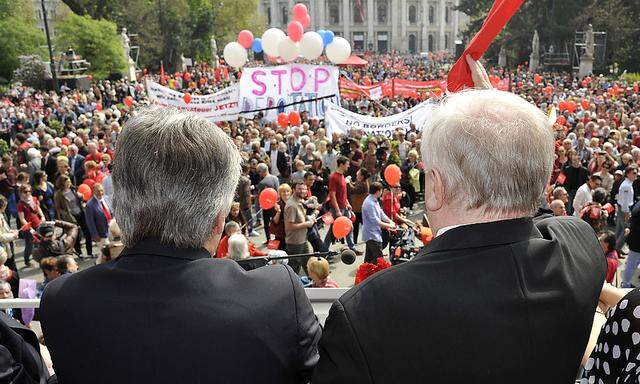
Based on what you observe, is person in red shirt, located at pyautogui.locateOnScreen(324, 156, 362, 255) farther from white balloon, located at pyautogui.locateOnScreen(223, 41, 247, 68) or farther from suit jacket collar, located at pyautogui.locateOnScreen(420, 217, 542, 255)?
white balloon, located at pyautogui.locateOnScreen(223, 41, 247, 68)

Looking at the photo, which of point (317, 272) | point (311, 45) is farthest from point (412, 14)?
point (317, 272)

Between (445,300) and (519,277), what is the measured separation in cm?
16

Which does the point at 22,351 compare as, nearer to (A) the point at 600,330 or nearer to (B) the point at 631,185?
(A) the point at 600,330

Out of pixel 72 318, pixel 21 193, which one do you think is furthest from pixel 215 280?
pixel 21 193

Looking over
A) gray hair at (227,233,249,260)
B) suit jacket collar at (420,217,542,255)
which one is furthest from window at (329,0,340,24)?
suit jacket collar at (420,217,542,255)

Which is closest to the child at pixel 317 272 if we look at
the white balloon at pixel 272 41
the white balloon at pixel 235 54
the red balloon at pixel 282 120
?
the red balloon at pixel 282 120

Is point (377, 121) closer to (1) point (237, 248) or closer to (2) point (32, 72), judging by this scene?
(1) point (237, 248)

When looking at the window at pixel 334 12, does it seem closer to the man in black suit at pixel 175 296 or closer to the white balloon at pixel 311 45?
the white balloon at pixel 311 45

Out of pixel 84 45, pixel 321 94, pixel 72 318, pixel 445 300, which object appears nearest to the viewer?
pixel 445 300

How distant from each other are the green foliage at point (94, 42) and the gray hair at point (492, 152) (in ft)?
106

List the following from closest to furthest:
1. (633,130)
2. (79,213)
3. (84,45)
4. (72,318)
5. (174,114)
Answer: (72,318) < (174,114) < (79,213) < (633,130) < (84,45)

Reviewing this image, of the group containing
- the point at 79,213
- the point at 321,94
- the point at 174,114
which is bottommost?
the point at 79,213

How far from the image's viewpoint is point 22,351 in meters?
1.38

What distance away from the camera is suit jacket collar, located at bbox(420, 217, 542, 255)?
4.02 ft
